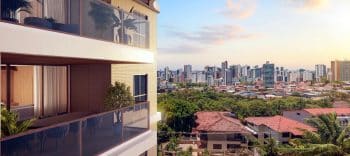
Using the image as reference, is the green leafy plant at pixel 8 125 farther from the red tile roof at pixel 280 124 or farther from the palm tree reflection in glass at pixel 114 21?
the red tile roof at pixel 280 124

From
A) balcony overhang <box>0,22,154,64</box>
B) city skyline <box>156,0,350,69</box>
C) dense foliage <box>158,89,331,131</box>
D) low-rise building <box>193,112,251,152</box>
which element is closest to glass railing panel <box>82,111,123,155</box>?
balcony overhang <box>0,22,154,64</box>

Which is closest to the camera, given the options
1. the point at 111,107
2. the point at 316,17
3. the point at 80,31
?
the point at 80,31

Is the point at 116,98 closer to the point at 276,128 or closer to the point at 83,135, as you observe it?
the point at 83,135

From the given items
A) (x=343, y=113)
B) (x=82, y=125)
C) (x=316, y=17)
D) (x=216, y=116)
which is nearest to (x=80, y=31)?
(x=82, y=125)

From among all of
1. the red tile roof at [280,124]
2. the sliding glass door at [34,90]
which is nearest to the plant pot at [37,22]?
the sliding glass door at [34,90]

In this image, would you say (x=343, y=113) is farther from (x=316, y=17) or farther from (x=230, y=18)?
(x=230, y=18)
